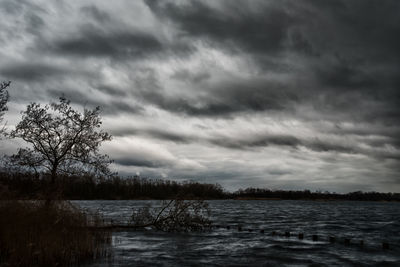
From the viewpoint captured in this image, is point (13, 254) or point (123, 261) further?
point (123, 261)

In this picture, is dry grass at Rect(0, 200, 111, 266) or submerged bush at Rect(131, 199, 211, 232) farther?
submerged bush at Rect(131, 199, 211, 232)

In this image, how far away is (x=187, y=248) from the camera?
996 inches

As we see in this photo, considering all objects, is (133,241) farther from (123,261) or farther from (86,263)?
(86,263)

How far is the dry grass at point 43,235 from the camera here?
50.7 feet

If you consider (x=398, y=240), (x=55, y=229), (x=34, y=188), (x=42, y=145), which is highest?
(x=42, y=145)

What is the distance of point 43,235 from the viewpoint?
1608cm

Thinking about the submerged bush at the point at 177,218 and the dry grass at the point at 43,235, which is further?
the submerged bush at the point at 177,218

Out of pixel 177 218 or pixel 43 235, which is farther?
pixel 177 218

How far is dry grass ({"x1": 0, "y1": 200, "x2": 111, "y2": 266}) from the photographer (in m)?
15.5

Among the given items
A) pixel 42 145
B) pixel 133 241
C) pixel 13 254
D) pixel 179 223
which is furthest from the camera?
pixel 179 223

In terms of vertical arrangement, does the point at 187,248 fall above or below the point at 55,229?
below

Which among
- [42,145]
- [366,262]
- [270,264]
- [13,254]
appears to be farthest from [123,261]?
[366,262]

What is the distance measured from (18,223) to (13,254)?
5.32 ft

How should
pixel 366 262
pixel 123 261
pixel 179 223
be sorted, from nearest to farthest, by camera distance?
pixel 123 261, pixel 366 262, pixel 179 223
